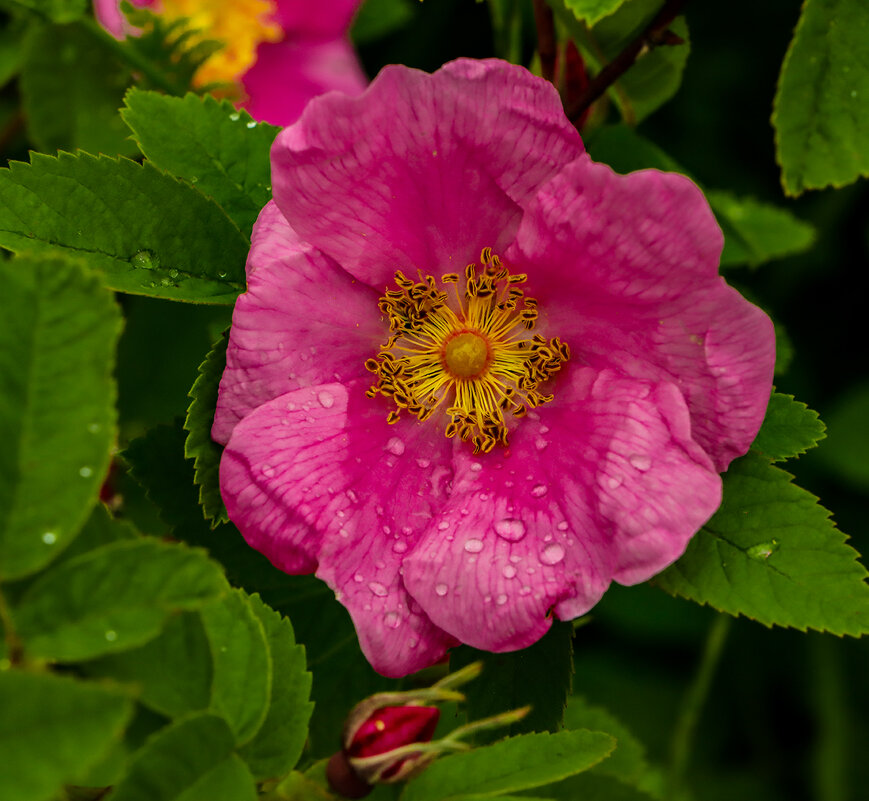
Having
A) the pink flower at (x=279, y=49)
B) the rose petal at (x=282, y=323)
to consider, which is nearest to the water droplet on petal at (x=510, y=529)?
the rose petal at (x=282, y=323)

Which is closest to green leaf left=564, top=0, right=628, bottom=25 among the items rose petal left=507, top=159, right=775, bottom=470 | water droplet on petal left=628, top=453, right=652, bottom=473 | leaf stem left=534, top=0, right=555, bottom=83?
rose petal left=507, top=159, right=775, bottom=470

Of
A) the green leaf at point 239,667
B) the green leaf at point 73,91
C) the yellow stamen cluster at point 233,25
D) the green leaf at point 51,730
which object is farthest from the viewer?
the yellow stamen cluster at point 233,25

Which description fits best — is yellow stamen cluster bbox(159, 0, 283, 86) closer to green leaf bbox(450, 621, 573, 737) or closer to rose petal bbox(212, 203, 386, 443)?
rose petal bbox(212, 203, 386, 443)

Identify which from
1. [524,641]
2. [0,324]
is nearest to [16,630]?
[0,324]

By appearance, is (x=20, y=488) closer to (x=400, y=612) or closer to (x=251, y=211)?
(x=400, y=612)

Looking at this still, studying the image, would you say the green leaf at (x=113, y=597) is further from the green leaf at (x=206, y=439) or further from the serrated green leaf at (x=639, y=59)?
the serrated green leaf at (x=639, y=59)

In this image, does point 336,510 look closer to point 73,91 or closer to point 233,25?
point 73,91
